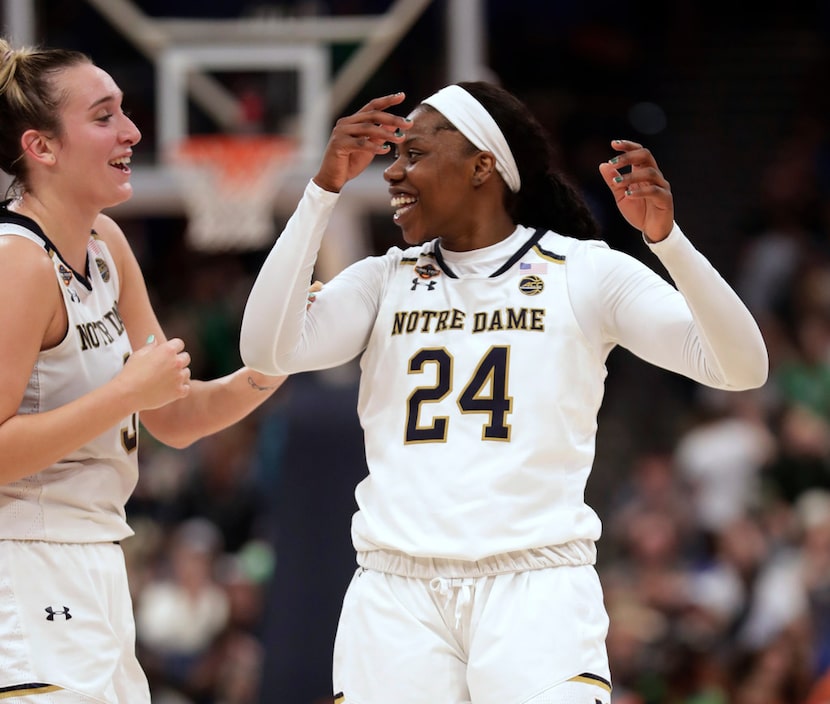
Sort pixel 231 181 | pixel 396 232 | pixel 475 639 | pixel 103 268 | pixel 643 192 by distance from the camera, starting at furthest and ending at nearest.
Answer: pixel 396 232
pixel 231 181
pixel 103 268
pixel 475 639
pixel 643 192

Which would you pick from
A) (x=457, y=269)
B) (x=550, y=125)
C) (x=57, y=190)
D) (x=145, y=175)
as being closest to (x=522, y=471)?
(x=457, y=269)

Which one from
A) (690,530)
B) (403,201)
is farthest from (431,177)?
(690,530)

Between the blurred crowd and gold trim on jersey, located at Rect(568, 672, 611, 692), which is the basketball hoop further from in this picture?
gold trim on jersey, located at Rect(568, 672, 611, 692)

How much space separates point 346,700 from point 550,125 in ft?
33.7

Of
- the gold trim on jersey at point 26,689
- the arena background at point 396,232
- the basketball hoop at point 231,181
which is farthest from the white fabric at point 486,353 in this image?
the basketball hoop at point 231,181

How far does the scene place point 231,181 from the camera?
8680 mm

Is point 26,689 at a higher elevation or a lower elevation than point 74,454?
lower

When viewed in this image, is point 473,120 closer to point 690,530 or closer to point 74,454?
point 74,454

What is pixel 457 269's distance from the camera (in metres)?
3.89

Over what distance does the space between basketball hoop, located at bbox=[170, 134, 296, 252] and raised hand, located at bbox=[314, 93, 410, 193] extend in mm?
4805

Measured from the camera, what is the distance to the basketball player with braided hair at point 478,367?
3494 mm

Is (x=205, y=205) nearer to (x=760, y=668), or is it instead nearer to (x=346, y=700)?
(x=760, y=668)

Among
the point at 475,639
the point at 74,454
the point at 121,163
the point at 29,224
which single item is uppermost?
the point at 121,163

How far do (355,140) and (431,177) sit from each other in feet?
0.89
